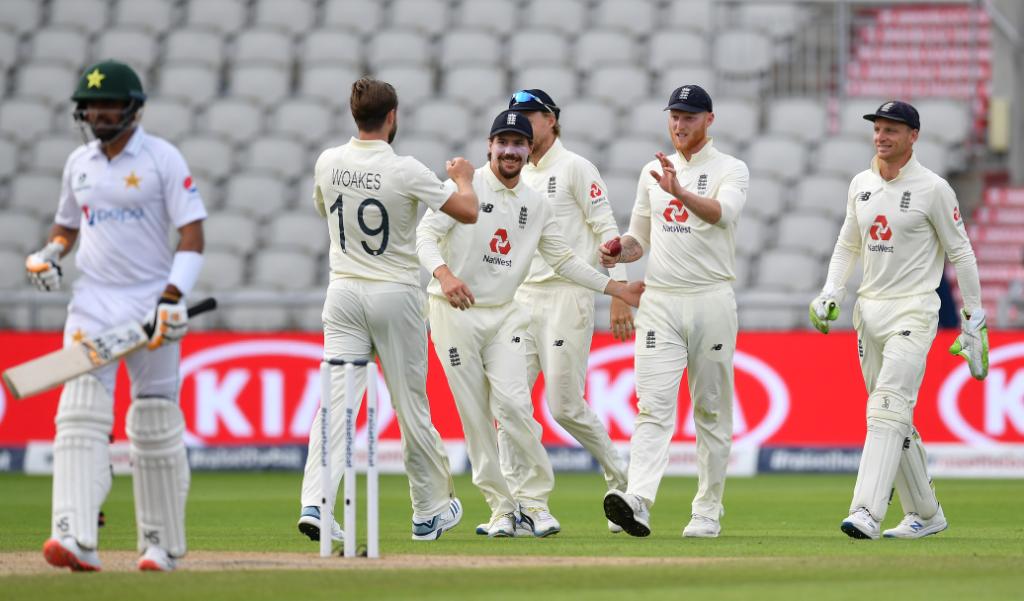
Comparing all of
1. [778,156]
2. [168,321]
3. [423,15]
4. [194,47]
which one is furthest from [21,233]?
[168,321]

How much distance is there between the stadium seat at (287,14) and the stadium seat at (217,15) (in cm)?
27

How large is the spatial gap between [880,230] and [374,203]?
2.91 m

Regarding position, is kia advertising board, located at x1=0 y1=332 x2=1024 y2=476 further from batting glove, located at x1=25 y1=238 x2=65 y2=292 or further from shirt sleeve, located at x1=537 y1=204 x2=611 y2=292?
batting glove, located at x1=25 y1=238 x2=65 y2=292

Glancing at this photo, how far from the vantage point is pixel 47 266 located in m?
6.83

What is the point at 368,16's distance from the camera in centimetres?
2123

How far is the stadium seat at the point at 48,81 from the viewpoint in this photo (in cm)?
2008

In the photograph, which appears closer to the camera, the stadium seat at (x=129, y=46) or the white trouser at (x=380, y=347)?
the white trouser at (x=380, y=347)

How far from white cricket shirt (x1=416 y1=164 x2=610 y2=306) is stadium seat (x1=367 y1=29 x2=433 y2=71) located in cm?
1157

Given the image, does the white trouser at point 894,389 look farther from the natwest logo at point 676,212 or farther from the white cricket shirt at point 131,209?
the white cricket shirt at point 131,209

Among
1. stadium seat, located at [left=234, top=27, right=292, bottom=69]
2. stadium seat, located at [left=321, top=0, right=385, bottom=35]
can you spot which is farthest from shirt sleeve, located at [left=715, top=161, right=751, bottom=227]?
stadium seat, located at [left=321, top=0, right=385, bottom=35]

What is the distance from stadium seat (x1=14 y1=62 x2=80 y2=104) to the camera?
20.1 metres

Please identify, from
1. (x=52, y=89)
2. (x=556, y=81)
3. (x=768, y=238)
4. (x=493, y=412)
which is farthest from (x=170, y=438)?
(x=52, y=89)

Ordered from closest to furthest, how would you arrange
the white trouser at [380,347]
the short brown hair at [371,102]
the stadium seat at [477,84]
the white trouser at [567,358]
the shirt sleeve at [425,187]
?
the shirt sleeve at [425,187] → the short brown hair at [371,102] → the white trouser at [380,347] → the white trouser at [567,358] → the stadium seat at [477,84]

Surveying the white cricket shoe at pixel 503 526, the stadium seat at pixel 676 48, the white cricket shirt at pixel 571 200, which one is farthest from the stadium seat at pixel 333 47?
the white cricket shoe at pixel 503 526
